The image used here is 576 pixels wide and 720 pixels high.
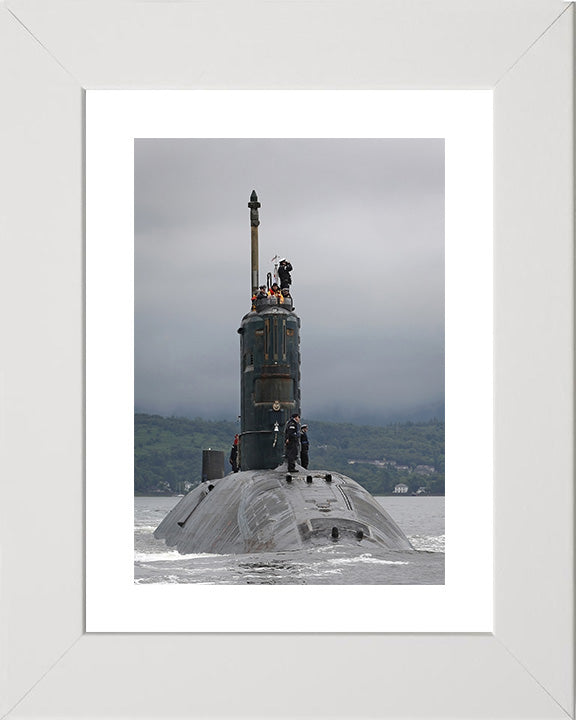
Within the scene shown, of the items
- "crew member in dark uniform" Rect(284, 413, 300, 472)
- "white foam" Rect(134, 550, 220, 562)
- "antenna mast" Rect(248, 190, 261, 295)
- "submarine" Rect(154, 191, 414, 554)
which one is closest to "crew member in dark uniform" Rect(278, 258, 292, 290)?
"submarine" Rect(154, 191, 414, 554)

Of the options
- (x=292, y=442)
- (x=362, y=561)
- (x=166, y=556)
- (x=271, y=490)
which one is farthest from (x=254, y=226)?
(x=362, y=561)

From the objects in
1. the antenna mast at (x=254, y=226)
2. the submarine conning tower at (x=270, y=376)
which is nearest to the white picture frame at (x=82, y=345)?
the submarine conning tower at (x=270, y=376)

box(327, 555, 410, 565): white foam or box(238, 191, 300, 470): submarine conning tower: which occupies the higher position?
box(238, 191, 300, 470): submarine conning tower

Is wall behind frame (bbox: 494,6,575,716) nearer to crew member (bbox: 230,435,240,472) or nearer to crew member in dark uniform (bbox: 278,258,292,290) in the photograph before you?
crew member in dark uniform (bbox: 278,258,292,290)

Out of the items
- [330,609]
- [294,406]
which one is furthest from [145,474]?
[330,609]

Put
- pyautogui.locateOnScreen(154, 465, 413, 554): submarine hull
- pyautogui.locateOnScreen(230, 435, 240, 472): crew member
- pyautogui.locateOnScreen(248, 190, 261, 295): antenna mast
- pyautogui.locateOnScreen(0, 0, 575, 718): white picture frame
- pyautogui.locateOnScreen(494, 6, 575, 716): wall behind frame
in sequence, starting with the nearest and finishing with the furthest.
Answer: pyautogui.locateOnScreen(494, 6, 575, 716): wall behind frame < pyautogui.locateOnScreen(0, 0, 575, 718): white picture frame < pyautogui.locateOnScreen(154, 465, 413, 554): submarine hull < pyautogui.locateOnScreen(248, 190, 261, 295): antenna mast < pyautogui.locateOnScreen(230, 435, 240, 472): crew member

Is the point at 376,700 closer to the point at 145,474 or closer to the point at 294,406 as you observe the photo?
the point at 294,406

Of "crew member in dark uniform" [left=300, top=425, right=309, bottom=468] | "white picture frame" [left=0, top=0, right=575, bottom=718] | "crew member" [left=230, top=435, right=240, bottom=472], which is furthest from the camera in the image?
"crew member" [left=230, top=435, right=240, bottom=472]
